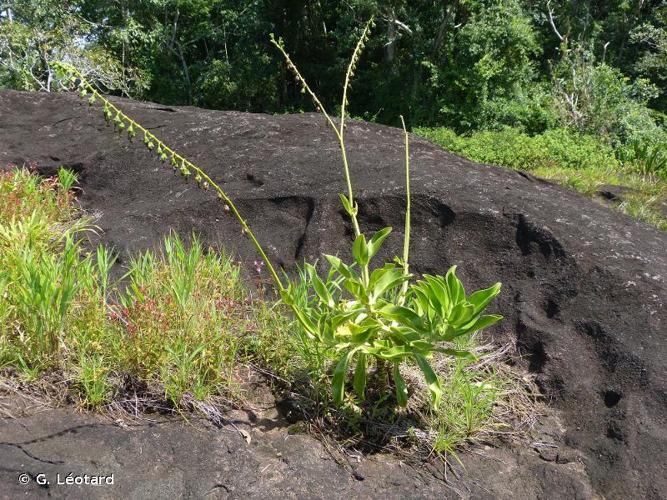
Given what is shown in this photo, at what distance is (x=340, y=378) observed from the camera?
2723 mm

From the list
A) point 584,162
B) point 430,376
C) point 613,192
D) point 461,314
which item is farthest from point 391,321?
point 584,162

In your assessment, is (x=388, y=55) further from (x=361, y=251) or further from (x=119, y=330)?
(x=119, y=330)

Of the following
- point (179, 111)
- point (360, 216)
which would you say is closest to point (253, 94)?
point (179, 111)

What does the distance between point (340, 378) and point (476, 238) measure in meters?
1.51

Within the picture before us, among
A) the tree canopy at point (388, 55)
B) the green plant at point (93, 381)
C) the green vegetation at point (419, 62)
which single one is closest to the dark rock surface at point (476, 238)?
the green plant at point (93, 381)

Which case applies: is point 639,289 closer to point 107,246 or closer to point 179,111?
point 107,246

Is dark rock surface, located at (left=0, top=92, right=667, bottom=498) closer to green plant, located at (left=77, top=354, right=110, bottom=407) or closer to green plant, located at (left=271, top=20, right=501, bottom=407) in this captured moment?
green plant, located at (left=77, top=354, right=110, bottom=407)

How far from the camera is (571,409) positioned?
3090 millimetres

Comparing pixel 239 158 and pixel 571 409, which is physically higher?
pixel 239 158

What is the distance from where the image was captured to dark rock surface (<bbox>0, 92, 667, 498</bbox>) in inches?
110

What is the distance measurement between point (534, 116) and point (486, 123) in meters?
0.90

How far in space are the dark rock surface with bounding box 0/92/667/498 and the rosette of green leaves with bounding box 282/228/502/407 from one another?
0.39 m

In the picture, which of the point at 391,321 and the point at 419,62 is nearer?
the point at 391,321

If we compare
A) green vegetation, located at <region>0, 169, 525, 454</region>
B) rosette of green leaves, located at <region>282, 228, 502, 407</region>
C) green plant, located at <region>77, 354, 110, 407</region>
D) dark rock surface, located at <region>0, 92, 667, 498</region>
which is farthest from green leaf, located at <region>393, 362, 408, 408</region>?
green plant, located at <region>77, 354, 110, 407</region>
